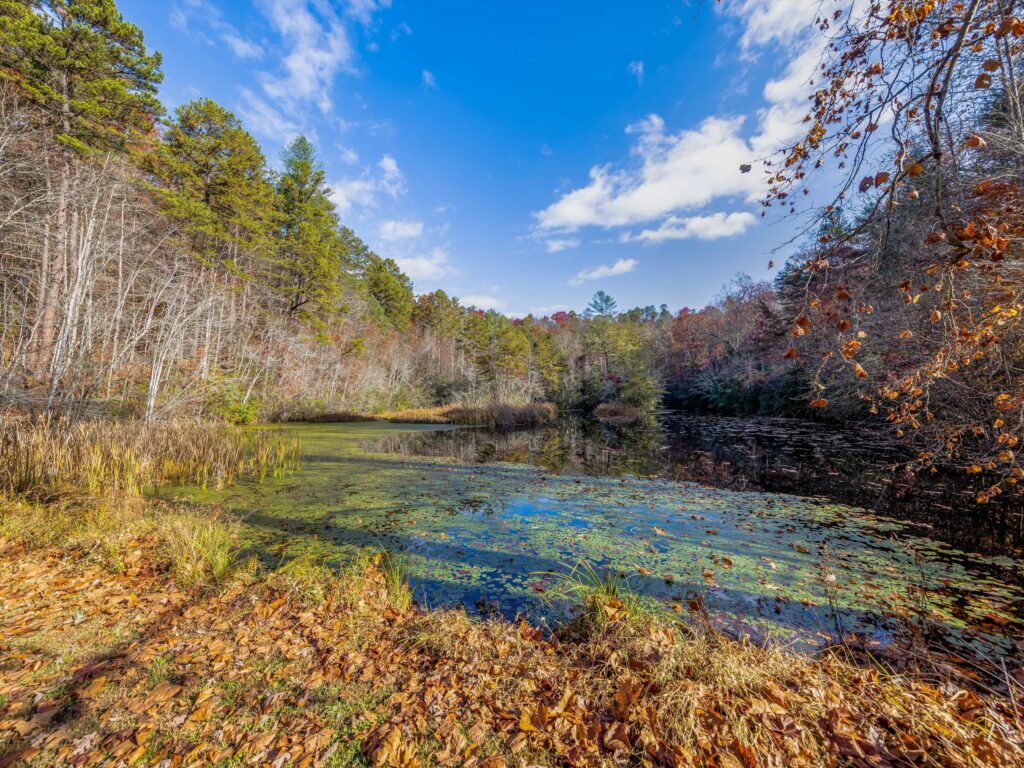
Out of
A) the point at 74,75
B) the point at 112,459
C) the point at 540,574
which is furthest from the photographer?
the point at 74,75

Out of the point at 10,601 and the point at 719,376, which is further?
the point at 719,376

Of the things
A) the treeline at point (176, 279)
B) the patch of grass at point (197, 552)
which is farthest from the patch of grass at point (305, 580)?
the treeline at point (176, 279)

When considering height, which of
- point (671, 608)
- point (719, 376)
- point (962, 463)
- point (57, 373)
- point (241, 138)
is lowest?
point (671, 608)

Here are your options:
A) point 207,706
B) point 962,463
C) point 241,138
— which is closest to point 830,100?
point 207,706

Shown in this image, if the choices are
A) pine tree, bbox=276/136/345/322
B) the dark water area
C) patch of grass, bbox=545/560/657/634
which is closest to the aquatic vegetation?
the dark water area

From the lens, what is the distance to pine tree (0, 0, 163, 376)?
38.0 feet

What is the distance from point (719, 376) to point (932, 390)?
2508 centimetres

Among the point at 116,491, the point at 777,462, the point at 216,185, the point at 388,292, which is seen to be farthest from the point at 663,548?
the point at 388,292

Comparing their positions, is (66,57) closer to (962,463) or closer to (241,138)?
(241,138)

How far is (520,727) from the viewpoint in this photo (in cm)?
207

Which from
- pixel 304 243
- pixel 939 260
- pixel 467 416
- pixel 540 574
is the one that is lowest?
pixel 540 574

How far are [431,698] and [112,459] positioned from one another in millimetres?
7420

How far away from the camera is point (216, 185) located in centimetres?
2066

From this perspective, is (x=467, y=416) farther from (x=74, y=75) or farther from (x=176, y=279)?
(x=74, y=75)
